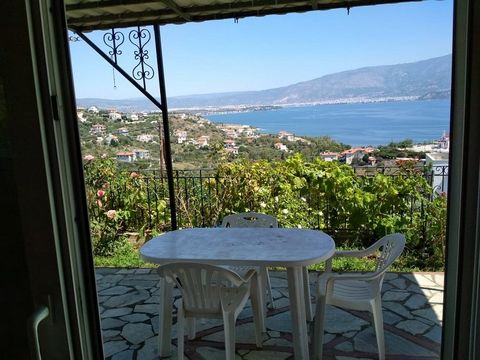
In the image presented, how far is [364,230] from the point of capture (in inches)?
186

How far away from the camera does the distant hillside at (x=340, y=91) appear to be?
5.37 metres

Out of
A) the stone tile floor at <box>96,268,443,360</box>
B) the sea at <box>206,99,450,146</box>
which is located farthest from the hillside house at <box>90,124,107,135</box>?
the stone tile floor at <box>96,268,443,360</box>

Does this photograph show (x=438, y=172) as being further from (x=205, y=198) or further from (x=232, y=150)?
(x=205, y=198)

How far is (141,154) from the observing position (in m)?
5.94

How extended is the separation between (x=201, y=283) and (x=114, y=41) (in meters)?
2.53

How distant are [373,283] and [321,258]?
42cm

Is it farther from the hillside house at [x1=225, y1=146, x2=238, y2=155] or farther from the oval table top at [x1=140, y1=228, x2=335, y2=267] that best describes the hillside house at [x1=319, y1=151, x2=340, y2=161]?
the oval table top at [x1=140, y1=228, x2=335, y2=267]

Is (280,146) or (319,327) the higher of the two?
(280,146)

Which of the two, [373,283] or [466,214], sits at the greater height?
[466,214]

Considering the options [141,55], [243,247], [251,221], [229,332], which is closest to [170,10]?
[141,55]

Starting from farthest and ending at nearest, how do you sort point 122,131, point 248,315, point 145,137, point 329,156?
point 122,131 < point 145,137 < point 329,156 < point 248,315

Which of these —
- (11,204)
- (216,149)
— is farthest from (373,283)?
(216,149)

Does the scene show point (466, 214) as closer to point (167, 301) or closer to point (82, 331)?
point (82, 331)

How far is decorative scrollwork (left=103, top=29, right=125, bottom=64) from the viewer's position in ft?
12.3
